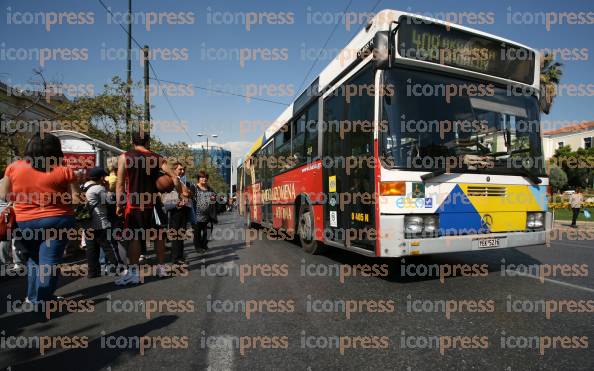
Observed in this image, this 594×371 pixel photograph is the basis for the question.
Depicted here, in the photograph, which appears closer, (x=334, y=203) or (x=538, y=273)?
(x=538, y=273)

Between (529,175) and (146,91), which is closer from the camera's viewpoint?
(529,175)

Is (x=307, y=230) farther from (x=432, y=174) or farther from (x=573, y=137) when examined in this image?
(x=573, y=137)

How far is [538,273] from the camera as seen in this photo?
5.50m

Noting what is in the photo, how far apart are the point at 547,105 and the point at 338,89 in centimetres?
316

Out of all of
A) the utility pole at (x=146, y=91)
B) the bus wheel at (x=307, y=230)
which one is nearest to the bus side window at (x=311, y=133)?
the bus wheel at (x=307, y=230)

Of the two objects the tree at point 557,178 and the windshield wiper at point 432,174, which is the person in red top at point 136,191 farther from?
the tree at point 557,178

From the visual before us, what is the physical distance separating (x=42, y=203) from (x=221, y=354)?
248cm

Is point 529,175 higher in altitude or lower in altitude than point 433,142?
lower

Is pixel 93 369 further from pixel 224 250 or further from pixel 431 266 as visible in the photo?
pixel 224 250

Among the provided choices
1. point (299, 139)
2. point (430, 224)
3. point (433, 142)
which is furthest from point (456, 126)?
point (299, 139)

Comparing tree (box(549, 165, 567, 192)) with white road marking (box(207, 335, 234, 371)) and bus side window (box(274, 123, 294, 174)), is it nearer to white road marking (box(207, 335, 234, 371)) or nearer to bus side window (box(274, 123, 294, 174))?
bus side window (box(274, 123, 294, 174))

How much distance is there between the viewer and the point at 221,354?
291cm

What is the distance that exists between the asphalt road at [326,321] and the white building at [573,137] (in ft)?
207

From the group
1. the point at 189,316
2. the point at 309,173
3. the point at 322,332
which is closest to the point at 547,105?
the point at 309,173
